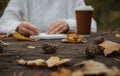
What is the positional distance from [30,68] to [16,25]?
1.45m

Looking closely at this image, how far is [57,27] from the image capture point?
2312 millimetres

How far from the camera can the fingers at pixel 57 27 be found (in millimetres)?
2275

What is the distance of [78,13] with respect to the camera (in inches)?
87.9

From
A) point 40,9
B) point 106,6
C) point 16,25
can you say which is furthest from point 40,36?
point 106,6

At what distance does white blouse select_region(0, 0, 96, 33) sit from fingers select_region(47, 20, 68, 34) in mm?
494

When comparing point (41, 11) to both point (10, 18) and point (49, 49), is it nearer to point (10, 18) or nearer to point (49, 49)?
point (10, 18)

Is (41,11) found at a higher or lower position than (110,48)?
lower

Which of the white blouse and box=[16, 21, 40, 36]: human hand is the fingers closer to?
box=[16, 21, 40, 36]: human hand

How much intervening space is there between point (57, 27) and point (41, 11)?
0.74 meters

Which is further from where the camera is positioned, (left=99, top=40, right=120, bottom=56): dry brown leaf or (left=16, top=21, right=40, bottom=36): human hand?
(left=16, top=21, right=40, bottom=36): human hand

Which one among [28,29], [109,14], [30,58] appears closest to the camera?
[30,58]

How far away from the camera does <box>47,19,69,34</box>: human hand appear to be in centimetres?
228

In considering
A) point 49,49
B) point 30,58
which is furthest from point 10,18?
point 30,58

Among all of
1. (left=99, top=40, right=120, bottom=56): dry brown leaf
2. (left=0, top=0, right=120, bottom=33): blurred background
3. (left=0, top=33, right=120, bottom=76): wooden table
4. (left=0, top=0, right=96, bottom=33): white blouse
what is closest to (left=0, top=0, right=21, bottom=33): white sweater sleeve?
(left=0, top=0, right=96, bottom=33): white blouse
